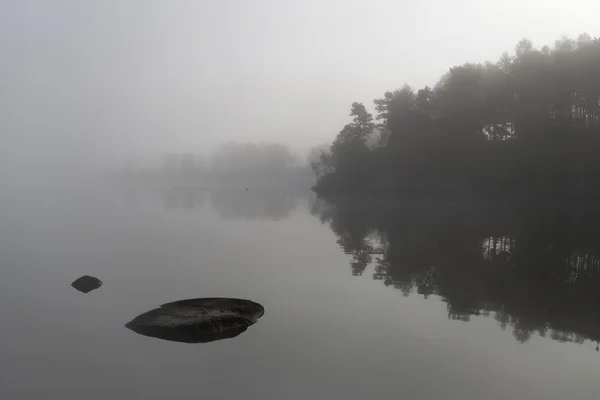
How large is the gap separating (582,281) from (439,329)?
10.6 meters

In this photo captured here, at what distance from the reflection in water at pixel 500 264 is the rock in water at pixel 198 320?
7584 mm

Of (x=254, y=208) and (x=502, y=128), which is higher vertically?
(x=502, y=128)

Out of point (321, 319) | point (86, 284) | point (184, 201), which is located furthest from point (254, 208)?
point (321, 319)

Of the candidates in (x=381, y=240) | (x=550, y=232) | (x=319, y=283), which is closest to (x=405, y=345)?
(x=319, y=283)

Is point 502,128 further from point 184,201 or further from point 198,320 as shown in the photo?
point 198,320

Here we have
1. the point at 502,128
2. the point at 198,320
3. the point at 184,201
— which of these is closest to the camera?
the point at 198,320

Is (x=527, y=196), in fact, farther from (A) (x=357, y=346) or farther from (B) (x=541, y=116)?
(A) (x=357, y=346)

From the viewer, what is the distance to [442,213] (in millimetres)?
55812

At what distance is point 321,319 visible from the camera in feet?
53.8

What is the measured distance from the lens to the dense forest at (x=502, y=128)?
218 feet

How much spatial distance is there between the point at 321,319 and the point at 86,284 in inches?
454

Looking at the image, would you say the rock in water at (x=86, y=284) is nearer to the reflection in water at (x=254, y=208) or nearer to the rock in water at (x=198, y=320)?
the rock in water at (x=198, y=320)

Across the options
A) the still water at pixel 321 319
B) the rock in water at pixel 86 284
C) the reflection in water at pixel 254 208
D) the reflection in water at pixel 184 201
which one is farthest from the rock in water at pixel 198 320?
the reflection in water at pixel 184 201

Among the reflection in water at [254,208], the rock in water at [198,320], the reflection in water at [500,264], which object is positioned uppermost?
the reflection in water at [254,208]
